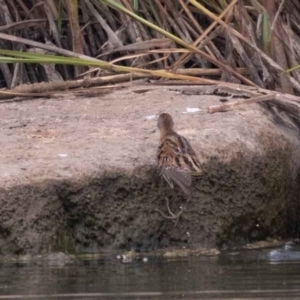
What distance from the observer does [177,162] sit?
Result: 6168 millimetres

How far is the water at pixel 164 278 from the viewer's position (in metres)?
4.82

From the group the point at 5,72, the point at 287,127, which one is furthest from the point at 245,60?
the point at 5,72

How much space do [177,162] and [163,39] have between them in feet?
6.26

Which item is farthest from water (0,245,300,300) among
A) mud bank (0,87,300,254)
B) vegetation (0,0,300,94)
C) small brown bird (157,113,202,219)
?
vegetation (0,0,300,94)

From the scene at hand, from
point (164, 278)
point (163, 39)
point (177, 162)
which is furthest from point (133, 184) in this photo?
point (163, 39)

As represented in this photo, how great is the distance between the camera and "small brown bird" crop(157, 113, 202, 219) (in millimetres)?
6164

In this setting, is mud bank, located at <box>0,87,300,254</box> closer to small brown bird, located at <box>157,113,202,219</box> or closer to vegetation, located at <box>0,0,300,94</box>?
small brown bird, located at <box>157,113,202,219</box>

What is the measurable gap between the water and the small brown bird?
387 mm

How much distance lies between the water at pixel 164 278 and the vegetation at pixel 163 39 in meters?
1.87

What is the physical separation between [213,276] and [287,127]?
2159mm

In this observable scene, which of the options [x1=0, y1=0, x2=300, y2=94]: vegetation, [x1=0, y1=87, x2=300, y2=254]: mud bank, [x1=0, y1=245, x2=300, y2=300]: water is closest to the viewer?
[x1=0, y1=245, x2=300, y2=300]: water

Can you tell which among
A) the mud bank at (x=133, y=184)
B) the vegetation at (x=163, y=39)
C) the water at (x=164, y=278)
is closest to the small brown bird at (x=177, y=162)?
the mud bank at (x=133, y=184)

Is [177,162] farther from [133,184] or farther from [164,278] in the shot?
[164,278]

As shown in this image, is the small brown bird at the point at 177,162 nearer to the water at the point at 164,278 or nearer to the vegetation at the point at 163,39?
the water at the point at 164,278
